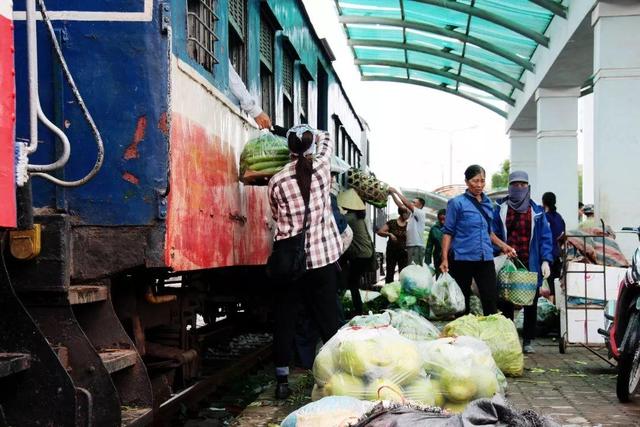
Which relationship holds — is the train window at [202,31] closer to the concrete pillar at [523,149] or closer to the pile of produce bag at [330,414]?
the pile of produce bag at [330,414]

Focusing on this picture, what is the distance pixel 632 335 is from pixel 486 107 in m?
19.7

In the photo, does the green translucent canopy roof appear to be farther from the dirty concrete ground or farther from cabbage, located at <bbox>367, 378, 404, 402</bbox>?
cabbage, located at <bbox>367, 378, 404, 402</bbox>

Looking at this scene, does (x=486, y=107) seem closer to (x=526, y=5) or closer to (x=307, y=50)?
(x=526, y=5)

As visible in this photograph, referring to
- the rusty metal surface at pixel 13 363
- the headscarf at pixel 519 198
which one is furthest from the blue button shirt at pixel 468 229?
the rusty metal surface at pixel 13 363

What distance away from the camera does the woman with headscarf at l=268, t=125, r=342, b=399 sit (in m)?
5.90

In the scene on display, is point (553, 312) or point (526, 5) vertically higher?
point (526, 5)

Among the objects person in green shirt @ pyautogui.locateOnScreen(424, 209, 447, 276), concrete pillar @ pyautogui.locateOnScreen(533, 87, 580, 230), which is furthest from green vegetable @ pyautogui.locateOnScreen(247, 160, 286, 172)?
concrete pillar @ pyautogui.locateOnScreen(533, 87, 580, 230)

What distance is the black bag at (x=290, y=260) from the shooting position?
5762 mm

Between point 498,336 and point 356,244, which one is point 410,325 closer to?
point 498,336

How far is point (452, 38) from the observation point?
17469 millimetres

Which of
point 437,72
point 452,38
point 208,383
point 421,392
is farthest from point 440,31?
point 421,392

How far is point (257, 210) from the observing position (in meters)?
7.02

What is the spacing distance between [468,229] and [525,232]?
A: 3.40ft

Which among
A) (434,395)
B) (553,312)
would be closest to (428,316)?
(553,312)
